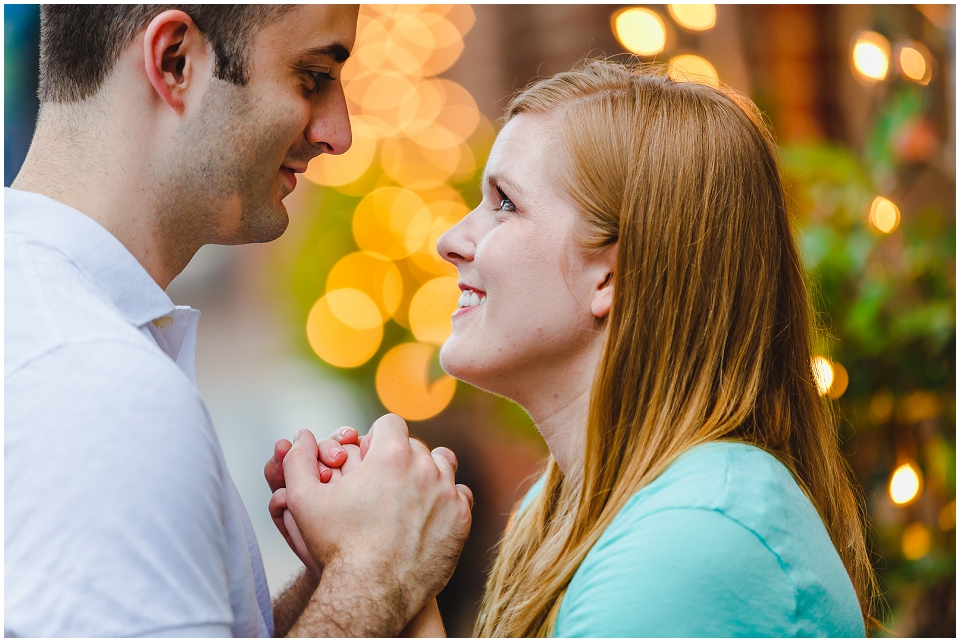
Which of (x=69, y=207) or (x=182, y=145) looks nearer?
(x=69, y=207)

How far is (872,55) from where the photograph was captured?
253cm

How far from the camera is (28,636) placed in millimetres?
818

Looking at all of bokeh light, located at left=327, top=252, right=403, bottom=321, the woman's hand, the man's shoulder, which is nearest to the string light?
bokeh light, located at left=327, top=252, right=403, bottom=321

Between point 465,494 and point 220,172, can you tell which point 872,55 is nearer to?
point 465,494

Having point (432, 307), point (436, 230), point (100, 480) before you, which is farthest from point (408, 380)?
point (100, 480)

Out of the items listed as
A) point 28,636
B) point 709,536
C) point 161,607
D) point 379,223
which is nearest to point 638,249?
point 709,536

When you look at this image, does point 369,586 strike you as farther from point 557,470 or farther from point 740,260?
point 740,260

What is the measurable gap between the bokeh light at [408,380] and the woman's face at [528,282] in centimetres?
150

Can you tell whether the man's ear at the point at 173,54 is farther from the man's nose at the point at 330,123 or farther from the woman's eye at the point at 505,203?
the woman's eye at the point at 505,203

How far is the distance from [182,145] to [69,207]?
0.21 meters

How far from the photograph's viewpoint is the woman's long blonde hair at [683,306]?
48.4 inches

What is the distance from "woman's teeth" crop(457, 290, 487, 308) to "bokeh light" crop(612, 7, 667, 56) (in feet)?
6.51

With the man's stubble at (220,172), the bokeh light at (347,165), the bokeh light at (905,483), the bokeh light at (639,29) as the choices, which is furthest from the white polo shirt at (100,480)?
the bokeh light at (639,29)

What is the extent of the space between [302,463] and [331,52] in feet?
2.27
